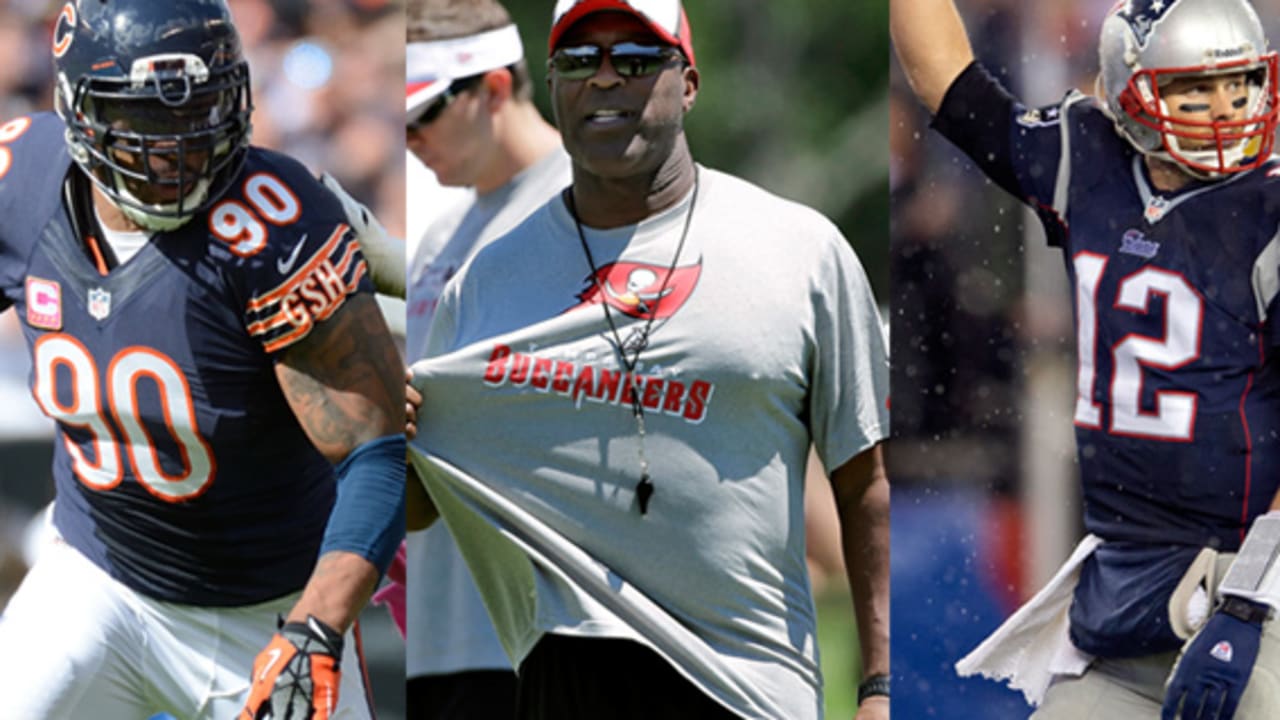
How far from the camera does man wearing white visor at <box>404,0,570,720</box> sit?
14.1ft

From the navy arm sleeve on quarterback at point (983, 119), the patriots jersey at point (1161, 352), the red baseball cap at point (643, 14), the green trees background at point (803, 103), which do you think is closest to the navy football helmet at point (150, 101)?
the red baseball cap at point (643, 14)

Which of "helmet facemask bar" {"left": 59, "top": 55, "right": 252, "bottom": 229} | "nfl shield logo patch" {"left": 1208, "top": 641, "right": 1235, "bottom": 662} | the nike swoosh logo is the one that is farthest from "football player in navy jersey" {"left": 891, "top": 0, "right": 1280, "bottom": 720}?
"helmet facemask bar" {"left": 59, "top": 55, "right": 252, "bottom": 229}

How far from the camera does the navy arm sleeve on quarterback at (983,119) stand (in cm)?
377

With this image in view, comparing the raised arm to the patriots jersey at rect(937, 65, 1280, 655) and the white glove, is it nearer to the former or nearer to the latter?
the patriots jersey at rect(937, 65, 1280, 655)

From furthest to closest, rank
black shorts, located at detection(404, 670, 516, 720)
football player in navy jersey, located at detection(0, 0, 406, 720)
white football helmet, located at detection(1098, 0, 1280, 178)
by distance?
black shorts, located at detection(404, 670, 516, 720), football player in navy jersey, located at detection(0, 0, 406, 720), white football helmet, located at detection(1098, 0, 1280, 178)

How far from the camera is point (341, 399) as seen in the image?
3.97 metres

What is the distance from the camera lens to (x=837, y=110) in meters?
4.03

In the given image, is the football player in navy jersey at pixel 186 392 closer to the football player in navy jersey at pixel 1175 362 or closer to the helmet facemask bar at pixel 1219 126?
the football player in navy jersey at pixel 1175 362

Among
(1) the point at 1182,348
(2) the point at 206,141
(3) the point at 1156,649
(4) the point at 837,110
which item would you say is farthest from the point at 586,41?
(3) the point at 1156,649

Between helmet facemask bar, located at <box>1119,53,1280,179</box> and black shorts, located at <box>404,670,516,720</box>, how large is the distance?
186cm

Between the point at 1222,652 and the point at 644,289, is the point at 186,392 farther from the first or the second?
the point at 1222,652

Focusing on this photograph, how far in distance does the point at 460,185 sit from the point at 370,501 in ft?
2.99

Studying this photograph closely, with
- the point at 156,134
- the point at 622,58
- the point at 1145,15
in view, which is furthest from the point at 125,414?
the point at 1145,15

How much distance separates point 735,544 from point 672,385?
346 mm
